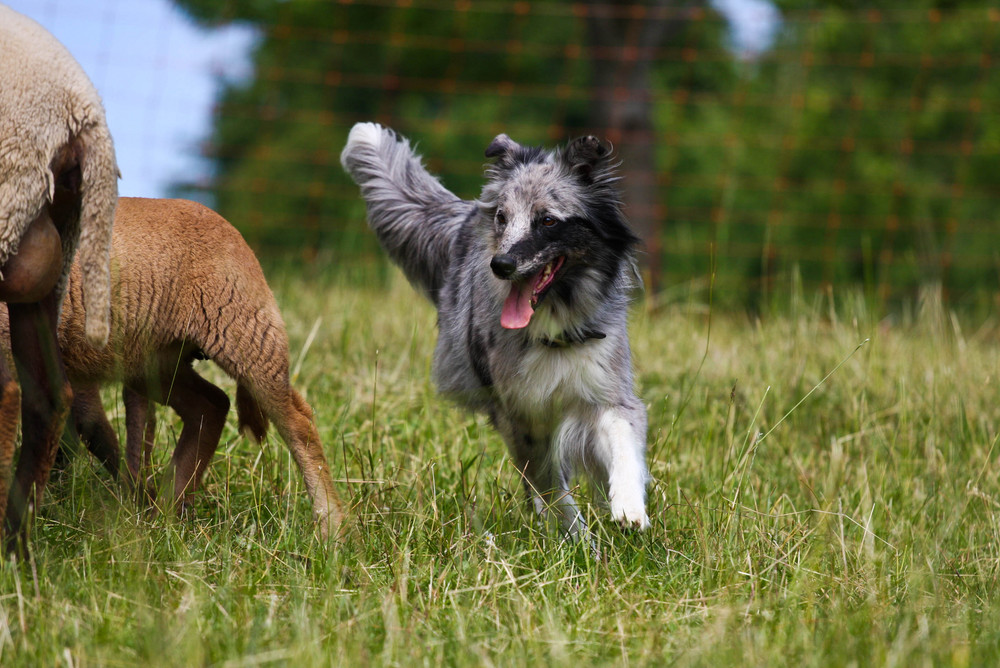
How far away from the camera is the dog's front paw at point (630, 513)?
3506 mm

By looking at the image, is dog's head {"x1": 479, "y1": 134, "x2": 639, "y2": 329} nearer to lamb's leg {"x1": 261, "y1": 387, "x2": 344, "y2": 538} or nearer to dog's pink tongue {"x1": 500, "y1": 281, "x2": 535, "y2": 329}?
dog's pink tongue {"x1": 500, "y1": 281, "x2": 535, "y2": 329}

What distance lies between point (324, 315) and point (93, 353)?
2.71m

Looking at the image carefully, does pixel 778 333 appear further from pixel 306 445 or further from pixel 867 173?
pixel 867 173

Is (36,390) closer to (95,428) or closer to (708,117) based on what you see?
(95,428)

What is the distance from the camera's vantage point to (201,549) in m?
3.26

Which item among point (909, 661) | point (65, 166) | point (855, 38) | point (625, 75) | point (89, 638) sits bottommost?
point (89, 638)

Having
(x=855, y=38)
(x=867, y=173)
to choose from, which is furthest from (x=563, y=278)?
(x=855, y=38)

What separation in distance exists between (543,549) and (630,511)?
323 millimetres

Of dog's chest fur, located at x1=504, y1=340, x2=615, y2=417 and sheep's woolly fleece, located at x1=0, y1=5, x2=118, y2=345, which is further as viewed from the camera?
dog's chest fur, located at x1=504, y1=340, x2=615, y2=417

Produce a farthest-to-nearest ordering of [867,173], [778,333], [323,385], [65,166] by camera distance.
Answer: [867,173], [778,333], [323,385], [65,166]

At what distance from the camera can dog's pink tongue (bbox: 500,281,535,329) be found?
3.82 meters

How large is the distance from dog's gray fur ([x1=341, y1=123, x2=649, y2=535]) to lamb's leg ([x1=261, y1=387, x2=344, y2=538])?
712 mm

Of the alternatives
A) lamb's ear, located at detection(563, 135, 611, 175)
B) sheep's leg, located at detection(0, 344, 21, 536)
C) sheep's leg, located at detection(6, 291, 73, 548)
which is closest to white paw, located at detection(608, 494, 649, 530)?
lamb's ear, located at detection(563, 135, 611, 175)

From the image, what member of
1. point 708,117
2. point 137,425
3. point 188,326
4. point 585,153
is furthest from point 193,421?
point 708,117
